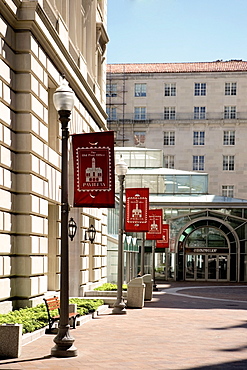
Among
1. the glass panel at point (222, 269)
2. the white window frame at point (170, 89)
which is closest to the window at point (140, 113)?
the white window frame at point (170, 89)

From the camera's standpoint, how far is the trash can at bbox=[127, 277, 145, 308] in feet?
79.9

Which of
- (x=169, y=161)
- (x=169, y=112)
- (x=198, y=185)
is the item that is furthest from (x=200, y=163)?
(x=198, y=185)

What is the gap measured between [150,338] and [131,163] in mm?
46874

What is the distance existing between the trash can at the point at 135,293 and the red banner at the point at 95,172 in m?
7.52

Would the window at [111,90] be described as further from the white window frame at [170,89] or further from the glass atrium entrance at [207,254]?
the glass atrium entrance at [207,254]

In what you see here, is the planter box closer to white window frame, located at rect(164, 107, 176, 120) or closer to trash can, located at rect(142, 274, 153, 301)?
trash can, located at rect(142, 274, 153, 301)

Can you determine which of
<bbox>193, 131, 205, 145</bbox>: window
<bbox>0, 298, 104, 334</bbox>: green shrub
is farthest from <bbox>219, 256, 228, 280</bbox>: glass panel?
<bbox>0, 298, 104, 334</bbox>: green shrub

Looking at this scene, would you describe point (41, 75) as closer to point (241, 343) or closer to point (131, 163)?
point (241, 343)

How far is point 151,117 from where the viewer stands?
80125 millimetres

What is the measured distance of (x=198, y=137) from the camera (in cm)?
7944

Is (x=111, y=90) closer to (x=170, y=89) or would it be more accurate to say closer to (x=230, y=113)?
(x=170, y=89)

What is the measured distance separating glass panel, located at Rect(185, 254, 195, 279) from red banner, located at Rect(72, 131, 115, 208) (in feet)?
129

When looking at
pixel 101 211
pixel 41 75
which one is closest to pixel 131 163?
pixel 101 211

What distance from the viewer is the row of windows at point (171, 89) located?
79.4 metres
